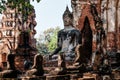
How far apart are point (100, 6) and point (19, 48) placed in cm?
744

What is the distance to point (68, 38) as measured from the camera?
1134 cm

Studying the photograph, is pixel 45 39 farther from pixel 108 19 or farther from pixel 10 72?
pixel 10 72

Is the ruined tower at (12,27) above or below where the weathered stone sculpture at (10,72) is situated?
above

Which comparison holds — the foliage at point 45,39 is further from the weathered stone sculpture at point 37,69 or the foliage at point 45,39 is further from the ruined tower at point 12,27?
the weathered stone sculpture at point 37,69

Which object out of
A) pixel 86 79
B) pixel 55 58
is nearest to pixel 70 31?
pixel 55 58

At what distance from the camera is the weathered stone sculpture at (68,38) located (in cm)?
1109

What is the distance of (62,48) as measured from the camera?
11.3 meters

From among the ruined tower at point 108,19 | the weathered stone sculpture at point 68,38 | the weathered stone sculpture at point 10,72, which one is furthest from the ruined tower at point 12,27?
the weathered stone sculpture at point 10,72

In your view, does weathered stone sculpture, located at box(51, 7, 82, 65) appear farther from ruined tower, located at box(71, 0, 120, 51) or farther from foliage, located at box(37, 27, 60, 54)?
foliage, located at box(37, 27, 60, 54)

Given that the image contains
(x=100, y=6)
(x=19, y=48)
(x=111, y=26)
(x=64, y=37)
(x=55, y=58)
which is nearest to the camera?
(x=55, y=58)

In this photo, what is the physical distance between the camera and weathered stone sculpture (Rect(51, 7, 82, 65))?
11086mm

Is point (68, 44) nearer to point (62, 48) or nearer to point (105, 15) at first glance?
point (62, 48)

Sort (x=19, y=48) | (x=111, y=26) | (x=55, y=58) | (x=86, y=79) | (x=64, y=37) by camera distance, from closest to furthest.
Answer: (x=86, y=79) → (x=55, y=58) → (x=64, y=37) → (x=19, y=48) → (x=111, y=26)

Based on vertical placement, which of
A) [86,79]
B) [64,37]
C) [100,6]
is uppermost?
[100,6]
